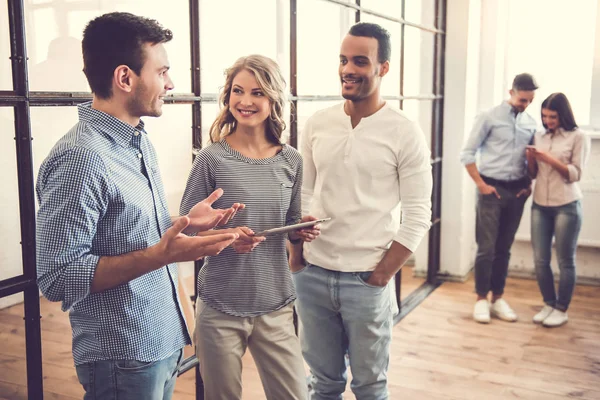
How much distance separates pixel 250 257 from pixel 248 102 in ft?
1.33

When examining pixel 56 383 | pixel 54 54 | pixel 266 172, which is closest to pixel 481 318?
pixel 266 172

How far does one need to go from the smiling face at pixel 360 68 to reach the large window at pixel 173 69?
0.49 metres

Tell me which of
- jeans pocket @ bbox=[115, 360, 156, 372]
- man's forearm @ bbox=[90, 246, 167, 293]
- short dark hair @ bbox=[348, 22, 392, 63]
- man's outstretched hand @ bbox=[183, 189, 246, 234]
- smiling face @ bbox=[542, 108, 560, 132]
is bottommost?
jeans pocket @ bbox=[115, 360, 156, 372]

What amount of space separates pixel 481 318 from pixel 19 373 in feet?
8.78

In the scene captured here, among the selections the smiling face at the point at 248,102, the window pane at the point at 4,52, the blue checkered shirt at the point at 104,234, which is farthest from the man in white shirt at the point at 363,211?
the window pane at the point at 4,52

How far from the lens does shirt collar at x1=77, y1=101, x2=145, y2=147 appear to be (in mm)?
1235

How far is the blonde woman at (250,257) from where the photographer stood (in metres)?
1.69

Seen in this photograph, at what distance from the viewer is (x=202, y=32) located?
2088mm

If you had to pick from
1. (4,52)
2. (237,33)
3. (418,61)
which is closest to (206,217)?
(4,52)

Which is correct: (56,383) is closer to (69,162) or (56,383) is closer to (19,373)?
(19,373)

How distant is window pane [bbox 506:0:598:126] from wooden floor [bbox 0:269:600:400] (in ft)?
4.62

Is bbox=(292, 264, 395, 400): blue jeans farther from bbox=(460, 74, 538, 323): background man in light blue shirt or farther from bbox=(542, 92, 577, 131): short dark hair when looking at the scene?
bbox=(542, 92, 577, 131): short dark hair

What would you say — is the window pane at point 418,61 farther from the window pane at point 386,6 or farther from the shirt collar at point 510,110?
the shirt collar at point 510,110

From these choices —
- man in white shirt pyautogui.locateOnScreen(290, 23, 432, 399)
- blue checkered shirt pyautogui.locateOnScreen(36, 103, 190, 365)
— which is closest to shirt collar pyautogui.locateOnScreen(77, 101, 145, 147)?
blue checkered shirt pyautogui.locateOnScreen(36, 103, 190, 365)
